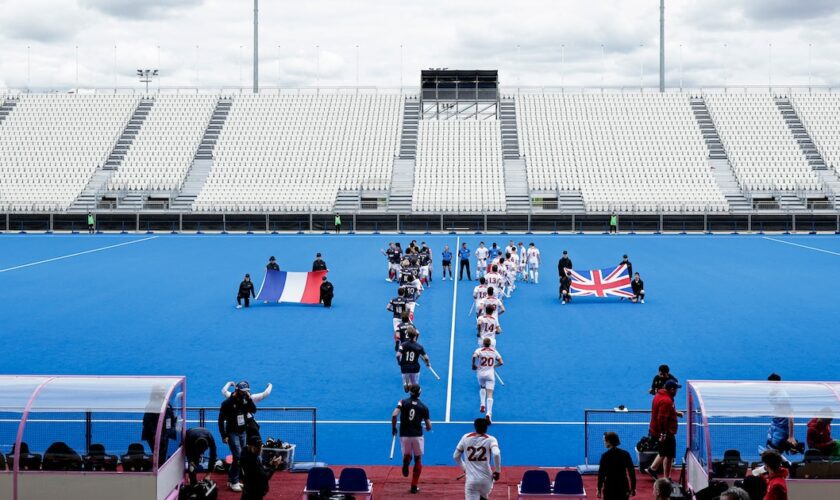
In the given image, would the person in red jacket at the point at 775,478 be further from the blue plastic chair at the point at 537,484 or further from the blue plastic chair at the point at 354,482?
the blue plastic chair at the point at 354,482

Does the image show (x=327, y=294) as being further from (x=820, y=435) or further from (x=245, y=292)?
(x=820, y=435)

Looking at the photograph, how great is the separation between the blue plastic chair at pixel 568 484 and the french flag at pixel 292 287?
18.7 metres

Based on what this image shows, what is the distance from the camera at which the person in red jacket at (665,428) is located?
11500mm

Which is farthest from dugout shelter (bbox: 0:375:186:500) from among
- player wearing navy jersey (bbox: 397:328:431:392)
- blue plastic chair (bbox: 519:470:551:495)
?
player wearing navy jersey (bbox: 397:328:431:392)

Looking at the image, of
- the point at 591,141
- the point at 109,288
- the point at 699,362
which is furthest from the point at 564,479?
the point at 591,141

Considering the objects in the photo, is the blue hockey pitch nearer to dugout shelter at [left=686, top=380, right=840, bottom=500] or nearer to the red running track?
the red running track

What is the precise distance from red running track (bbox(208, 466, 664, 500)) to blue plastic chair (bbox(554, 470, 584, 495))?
1228mm

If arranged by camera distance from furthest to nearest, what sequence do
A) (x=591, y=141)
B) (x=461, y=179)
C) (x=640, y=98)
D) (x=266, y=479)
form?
(x=640, y=98) < (x=591, y=141) < (x=461, y=179) < (x=266, y=479)

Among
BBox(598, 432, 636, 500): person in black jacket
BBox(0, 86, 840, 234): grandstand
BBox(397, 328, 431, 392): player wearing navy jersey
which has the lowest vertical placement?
BBox(598, 432, 636, 500): person in black jacket

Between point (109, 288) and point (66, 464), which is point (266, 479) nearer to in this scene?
point (66, 464)

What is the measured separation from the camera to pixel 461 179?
216 ft

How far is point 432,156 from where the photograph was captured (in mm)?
69688

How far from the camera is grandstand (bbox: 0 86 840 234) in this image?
61.8 m

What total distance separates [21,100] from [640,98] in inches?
2128
